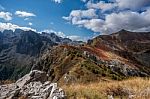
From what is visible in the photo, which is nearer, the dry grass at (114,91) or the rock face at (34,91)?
the rock face at (34,91)

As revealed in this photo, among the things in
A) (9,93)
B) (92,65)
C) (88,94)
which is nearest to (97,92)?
(88,94)

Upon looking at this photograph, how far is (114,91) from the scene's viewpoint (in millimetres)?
13922

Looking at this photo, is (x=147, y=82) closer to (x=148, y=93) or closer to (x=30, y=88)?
(x=148, y=93)

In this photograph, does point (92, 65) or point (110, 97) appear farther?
point (92, 65)

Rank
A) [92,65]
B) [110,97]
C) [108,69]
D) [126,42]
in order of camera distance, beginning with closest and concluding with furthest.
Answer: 1. [110,97]
2. [92,65]
3. [108,69]
4. [126,42]

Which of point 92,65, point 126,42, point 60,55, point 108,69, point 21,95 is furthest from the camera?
point 126,42

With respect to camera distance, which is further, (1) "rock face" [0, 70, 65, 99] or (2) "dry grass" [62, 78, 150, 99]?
(2) "dry grass" [62, 78, 150, 99]

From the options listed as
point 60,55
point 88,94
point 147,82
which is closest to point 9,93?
point 88,94

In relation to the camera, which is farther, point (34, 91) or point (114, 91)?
point (114, 91)

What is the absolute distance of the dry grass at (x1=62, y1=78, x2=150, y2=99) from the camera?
12.5 meters

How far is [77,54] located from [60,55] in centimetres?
1516

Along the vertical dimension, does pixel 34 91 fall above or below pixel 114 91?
above

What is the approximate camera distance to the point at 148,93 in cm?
1301

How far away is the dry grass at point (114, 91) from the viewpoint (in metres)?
12.5
